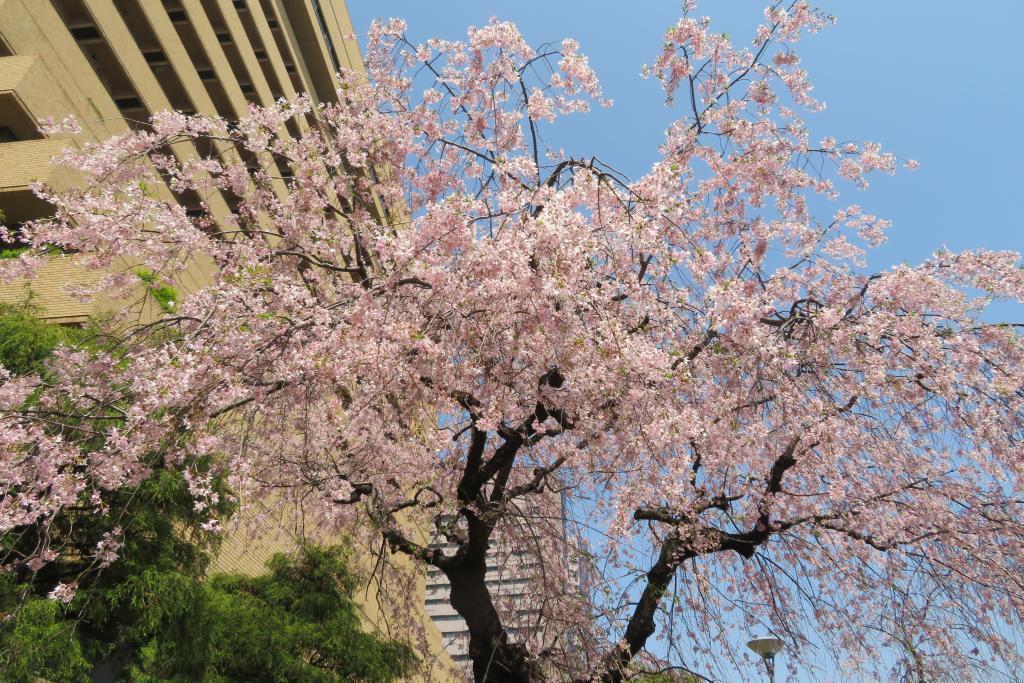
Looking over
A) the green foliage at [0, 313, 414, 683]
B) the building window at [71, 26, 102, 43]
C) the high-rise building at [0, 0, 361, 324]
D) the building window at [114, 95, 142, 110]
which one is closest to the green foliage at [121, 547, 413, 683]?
the green foliage at [0, 313, 414, 683]

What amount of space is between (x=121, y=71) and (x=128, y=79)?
0.56 metres

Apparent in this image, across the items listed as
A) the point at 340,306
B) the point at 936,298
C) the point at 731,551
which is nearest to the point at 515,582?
the point at 731,551

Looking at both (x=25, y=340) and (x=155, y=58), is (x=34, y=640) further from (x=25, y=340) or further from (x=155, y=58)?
(x=155, y=58)

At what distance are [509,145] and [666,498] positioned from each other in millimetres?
4113

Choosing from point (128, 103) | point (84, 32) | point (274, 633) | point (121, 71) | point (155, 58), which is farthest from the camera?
point (155, 58)

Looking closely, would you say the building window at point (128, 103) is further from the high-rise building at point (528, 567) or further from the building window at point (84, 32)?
the high-rise building at point (528, 567)

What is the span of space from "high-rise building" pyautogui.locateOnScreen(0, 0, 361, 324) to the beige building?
0.03 m

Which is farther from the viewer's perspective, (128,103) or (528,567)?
(128,103)

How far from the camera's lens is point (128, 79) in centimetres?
1845

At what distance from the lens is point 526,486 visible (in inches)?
285

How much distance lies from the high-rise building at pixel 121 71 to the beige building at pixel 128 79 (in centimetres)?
3

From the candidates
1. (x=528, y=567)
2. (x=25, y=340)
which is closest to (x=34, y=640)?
(x=25, y=340)

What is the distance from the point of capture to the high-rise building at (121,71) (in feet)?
46.3

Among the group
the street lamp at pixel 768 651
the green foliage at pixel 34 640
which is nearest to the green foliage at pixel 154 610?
the green foliage at pixel 34 640
